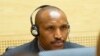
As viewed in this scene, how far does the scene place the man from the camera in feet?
4.22

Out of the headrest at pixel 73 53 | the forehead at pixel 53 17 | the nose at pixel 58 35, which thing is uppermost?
the forehead at pixel 53 17

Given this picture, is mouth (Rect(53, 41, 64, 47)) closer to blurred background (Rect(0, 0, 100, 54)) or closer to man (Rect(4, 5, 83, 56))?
man (Rect(4, 5, 83, 56))

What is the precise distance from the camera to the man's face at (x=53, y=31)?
128cm

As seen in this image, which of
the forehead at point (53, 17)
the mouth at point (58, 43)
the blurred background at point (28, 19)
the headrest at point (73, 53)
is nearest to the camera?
the headrest at point (73, 53)

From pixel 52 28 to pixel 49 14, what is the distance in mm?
100

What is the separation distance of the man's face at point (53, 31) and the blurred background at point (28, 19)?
1.45 meters

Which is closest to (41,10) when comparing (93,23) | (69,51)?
(69,51)

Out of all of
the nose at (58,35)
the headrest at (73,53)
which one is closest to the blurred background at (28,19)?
the nose at (58,35)

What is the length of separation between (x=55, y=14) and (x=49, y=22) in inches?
2.2

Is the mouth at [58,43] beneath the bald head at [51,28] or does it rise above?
beneath

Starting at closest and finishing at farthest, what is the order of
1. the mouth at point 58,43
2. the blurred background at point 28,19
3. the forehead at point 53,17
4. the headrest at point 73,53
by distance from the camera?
the headrest at point 73,53, the mouth at point 58,43, the forehead at point 53,17, the blurred background at point 28,19

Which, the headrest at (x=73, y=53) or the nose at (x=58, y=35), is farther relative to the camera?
the nose at (x=58, y=35)

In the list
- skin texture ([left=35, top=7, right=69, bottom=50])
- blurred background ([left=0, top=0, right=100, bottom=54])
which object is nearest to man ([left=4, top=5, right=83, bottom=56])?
skin texture ([left=35, top=7, right=69, bottom=50])

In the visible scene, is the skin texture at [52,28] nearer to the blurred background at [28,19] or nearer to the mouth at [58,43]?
the mouth at [58,43]
